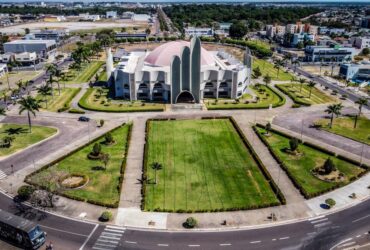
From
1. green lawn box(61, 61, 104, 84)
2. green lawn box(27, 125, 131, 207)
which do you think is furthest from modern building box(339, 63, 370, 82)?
green lawn box(61, 61, 104, 84)

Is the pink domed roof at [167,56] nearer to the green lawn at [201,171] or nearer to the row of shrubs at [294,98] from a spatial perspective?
the row of shrubs at [294,98]

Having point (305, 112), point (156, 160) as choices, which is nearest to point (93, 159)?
point (156, 160)

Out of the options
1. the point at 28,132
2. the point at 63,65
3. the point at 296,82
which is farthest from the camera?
the point at 63,65

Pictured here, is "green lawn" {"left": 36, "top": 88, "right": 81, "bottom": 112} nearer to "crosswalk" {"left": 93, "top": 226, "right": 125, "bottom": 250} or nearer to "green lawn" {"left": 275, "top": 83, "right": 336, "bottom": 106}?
"crosswalk" {"left": 93, "top": 226, "right": 125, "bottom": 250}

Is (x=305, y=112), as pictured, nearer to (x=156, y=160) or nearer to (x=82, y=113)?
(x=156, y=160)

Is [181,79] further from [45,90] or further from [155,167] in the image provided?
[155,167]

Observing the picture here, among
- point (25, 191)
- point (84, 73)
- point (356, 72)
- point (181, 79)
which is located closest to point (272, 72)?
point (356, 72)

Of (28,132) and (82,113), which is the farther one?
(82,113)

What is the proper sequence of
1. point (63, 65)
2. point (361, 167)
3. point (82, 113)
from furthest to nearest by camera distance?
1. point (63, 65)
2. point (82, 113)
3. point (361, 167)
